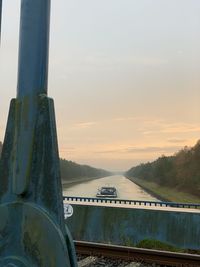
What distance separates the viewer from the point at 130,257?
23.5 feet

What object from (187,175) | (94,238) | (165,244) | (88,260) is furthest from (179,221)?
(187,175)

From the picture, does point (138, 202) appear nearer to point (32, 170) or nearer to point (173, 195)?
point (32, 170)

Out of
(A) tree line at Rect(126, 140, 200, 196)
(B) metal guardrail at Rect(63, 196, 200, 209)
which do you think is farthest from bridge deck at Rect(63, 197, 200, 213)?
(A) tree line at Rect(126, 140, 200, 196)

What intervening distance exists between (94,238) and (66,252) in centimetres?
694

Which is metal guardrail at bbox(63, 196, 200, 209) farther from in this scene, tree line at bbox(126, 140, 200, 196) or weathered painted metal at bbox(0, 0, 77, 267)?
tree line at bbox(126, 140, 200, 196)

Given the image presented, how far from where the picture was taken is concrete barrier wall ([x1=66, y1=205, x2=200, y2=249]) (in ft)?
29.8

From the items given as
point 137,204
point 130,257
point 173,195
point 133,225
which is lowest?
Result: point 173,195

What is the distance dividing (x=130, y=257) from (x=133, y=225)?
2.51 m

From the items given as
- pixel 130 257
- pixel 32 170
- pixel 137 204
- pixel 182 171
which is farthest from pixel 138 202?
pixel 182 171

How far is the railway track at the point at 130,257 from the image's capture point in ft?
22.3

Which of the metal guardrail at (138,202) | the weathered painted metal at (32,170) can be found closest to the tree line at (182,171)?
the metal guardrail at (138,202)

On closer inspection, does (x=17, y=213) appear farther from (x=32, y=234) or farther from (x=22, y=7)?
(x=22, y=7)

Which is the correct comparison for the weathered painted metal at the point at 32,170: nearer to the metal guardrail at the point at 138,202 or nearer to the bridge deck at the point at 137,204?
the bridge deck at the point at 137,204

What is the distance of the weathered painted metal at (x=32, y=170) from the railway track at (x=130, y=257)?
3757mm
